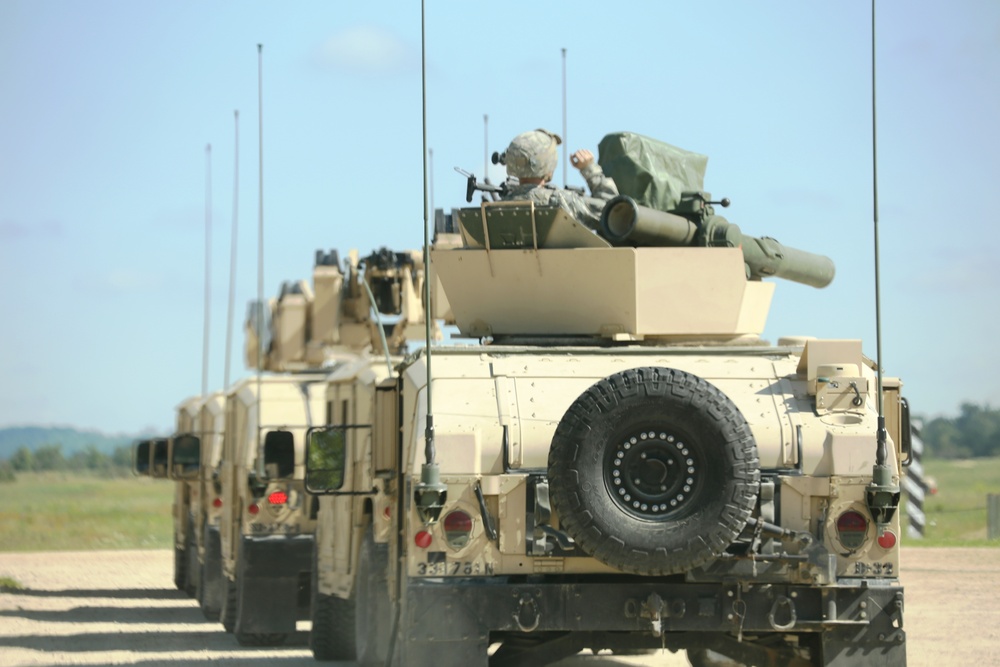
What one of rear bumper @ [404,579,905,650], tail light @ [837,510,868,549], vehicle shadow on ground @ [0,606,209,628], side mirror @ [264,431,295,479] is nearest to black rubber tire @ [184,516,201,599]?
vehicle shadow on ground @ [0,606,209,628]

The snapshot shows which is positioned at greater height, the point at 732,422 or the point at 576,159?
the point at 576,159

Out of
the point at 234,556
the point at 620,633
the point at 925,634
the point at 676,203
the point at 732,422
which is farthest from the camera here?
the point at 234,556

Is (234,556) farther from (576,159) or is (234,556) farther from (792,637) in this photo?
(792,637)

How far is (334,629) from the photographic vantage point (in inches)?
588

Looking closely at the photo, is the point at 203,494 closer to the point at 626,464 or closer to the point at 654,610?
the point at 654,610

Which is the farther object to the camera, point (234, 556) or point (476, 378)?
point (234, 556)

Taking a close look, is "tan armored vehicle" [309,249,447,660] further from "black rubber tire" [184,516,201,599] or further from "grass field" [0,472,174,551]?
"grass field" [0,472,174,551]

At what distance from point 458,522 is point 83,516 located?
126ft

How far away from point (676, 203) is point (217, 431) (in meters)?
9.11

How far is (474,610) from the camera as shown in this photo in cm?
1008

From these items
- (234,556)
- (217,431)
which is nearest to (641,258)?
(234,556)

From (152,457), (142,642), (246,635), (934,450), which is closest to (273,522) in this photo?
(246,635)

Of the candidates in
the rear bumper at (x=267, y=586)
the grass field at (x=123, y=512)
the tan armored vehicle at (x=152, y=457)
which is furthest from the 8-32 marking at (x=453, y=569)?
A: the grass field at (x=123, y=512)

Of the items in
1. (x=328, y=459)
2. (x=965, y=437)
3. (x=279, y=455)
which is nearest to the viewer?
(x=328, y=459)
